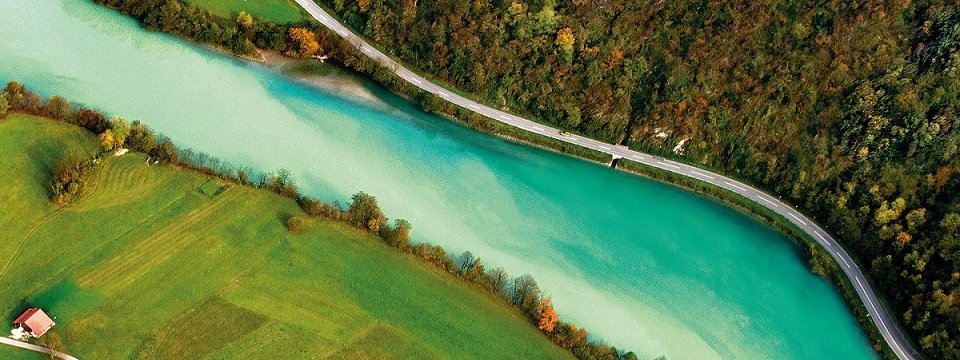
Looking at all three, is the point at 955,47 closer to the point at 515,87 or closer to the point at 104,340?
the point at 515,87

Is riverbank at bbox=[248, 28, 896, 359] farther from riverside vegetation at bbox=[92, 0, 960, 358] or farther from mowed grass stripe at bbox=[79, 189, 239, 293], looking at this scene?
mowed grass stripe at bbox=[79, 189, 239, 293]

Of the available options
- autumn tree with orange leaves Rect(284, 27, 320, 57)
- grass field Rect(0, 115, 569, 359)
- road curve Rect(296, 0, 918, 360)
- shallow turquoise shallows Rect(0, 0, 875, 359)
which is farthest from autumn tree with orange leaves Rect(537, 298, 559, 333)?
autumn tree with orange leaves Rect(284, 27, 320, 57)

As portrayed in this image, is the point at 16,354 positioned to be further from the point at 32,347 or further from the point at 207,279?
the point at 207,279

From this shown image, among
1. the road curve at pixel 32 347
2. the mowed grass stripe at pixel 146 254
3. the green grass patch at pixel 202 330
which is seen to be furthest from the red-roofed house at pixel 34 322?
the green grass patch at pixel 202 330

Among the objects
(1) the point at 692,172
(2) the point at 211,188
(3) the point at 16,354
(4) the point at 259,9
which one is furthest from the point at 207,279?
(1) the point at 692,172

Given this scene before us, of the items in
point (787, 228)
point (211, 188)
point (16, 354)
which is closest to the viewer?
point (16, 354)

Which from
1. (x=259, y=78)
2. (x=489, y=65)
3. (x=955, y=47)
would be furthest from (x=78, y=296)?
(x=955, y=47)

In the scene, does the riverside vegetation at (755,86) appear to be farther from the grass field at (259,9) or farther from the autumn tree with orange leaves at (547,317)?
the autumn tree with orange leaves at (547,317)
